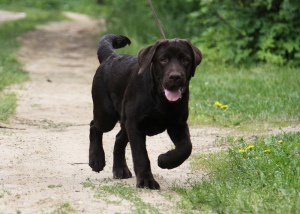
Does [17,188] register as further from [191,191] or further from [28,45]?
[28,45]

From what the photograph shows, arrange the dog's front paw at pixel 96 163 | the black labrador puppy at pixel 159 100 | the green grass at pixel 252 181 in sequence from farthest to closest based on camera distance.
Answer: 1. the dog's front paw at pixel 96 163
2. the black labrador puppy at pixel 159 100
3. the green grass at pixel 252 181

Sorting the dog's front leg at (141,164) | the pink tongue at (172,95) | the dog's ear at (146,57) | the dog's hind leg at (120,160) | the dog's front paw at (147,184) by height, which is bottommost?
the dog's hind leg at (120,160)

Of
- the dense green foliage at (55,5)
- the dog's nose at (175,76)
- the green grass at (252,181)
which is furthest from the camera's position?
the dense green foliage at (55,5)

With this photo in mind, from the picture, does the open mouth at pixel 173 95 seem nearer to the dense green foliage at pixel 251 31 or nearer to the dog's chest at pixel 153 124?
the dog's chest at pixel 153 124

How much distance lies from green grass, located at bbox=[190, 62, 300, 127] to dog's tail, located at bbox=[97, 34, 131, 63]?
2.19 meters

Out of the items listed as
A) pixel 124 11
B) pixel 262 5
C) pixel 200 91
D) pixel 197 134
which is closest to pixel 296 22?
pixel 262 5

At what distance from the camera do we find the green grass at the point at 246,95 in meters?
7.69

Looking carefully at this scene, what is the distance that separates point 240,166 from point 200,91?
14.9ft

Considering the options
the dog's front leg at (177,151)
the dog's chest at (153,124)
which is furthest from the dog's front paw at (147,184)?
the dog's chest at (153,124)

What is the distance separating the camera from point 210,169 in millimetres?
5527

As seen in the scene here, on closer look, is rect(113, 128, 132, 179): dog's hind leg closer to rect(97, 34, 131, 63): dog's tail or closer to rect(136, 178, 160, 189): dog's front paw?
rect(136, 178, 160, 189): dog's front paw

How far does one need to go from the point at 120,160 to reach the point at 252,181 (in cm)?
135

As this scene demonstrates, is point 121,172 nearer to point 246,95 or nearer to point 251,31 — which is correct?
point 246,95

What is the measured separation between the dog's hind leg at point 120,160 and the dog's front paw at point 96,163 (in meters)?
0.15
